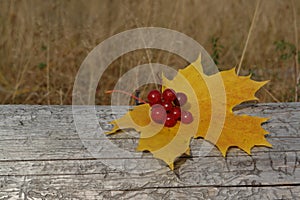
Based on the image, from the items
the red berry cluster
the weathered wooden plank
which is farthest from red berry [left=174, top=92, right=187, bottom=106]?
the weathered wooden plank

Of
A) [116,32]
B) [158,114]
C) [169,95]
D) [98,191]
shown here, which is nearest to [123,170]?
[98,191]

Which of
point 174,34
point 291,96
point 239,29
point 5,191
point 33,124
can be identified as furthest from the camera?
point 239,29

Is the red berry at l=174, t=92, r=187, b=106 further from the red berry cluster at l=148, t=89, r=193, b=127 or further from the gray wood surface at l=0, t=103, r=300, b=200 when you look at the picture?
the gray wood surface at l=0, t=103, r=300, b=200

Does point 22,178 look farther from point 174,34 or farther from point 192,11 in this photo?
point 192,11

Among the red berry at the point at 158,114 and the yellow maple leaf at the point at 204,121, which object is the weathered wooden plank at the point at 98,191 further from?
the red berry at the point at 158,114

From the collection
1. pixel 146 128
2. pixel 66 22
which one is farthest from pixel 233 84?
pixel 66 22
